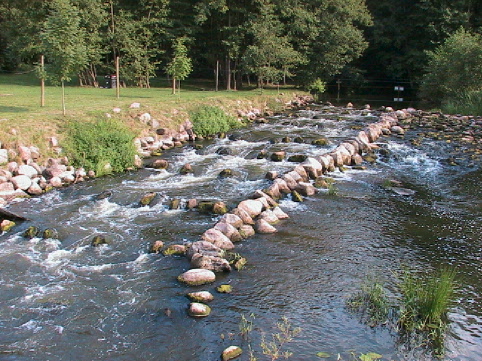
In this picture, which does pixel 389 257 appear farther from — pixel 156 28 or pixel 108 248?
pixel 156 28

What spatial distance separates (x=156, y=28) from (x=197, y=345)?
29.3 meters

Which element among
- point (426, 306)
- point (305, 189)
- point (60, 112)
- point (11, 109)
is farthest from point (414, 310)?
point (11, 109)

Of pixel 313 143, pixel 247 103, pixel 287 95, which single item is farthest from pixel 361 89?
pixel 313 143

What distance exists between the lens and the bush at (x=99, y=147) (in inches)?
579

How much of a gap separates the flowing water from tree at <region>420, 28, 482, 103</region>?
16.9 meters

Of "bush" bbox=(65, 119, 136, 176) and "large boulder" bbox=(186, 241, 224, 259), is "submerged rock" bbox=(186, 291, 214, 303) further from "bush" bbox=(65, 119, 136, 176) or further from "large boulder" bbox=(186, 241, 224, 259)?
"bush" bbox=(65, 119, 136, 176)

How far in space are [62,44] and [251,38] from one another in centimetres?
1846

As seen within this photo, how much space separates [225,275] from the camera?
26.9ft

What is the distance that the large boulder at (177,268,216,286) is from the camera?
787cm

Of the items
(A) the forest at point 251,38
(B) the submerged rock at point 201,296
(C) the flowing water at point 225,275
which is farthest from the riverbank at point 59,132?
(B) the submerged rock at point 201,296

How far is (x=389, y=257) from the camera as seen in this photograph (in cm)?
893

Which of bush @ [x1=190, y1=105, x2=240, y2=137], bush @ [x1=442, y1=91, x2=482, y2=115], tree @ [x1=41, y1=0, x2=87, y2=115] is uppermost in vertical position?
tree @ [x1=41, y1=0, x2=87, y2=115]

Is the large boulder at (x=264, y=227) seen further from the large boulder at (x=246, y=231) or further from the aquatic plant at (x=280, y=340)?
the aquatic plant at (x=280, y=340)

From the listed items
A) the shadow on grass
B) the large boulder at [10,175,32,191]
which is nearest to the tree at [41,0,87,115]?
the shadow on grass
